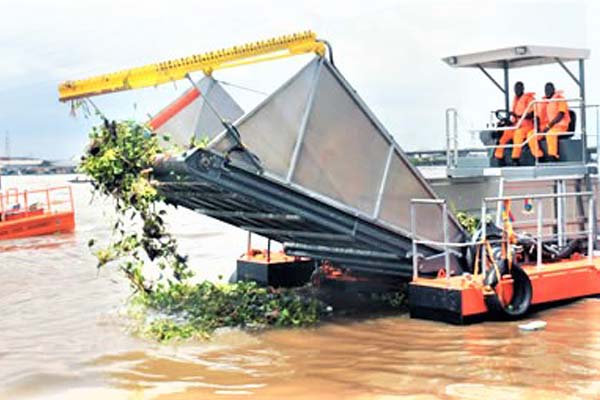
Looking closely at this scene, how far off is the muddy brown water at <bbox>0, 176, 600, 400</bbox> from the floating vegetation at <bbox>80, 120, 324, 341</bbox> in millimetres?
359

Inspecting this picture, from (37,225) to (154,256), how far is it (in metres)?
17.7

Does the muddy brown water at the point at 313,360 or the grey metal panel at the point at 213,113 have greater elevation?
the grey metal panel at the point at 213,113

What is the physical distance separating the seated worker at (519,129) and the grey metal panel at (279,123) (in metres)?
3.89

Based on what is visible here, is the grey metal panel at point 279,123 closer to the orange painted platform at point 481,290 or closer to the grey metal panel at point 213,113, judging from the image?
the grey metal panel at point 213,113

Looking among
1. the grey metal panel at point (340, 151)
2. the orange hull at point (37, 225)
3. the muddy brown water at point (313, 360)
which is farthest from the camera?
the orange hull at point (37, 225)

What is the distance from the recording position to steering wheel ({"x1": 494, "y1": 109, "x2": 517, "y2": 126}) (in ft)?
38.9

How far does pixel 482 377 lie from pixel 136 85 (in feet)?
15.7

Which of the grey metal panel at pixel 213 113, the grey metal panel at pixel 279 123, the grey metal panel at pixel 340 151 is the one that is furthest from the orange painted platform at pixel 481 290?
the grey metal panel at pixel 213 113

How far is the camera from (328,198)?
28.9 ft

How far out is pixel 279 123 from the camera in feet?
27.6

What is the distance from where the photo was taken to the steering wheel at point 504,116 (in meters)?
11.9

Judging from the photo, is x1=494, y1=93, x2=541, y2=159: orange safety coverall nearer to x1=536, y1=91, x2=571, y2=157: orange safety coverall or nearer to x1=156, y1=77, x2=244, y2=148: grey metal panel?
x1=536, y1=91, x2=571, y2=157: orange safety coverall

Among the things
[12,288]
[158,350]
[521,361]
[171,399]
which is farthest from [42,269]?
[521,361]

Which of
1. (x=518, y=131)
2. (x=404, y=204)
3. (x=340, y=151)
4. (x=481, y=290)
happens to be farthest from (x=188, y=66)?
(x=518, y=131)
